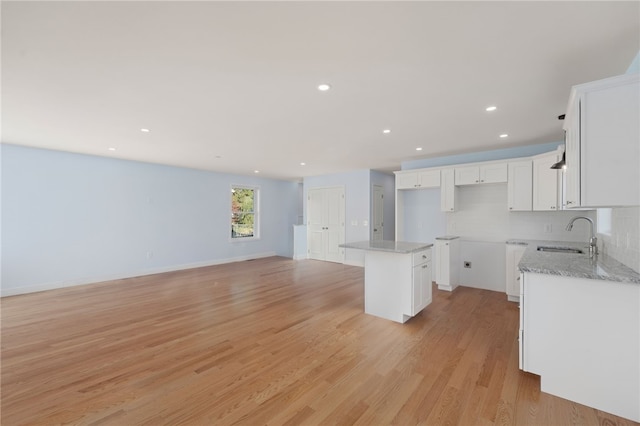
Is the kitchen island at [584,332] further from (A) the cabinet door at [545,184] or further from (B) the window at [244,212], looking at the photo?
(B) the window at [244,212]

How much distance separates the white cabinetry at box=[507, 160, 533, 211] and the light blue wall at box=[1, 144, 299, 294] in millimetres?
6495

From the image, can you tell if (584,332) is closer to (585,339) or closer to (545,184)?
(585,339)

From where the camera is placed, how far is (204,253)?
731 cm

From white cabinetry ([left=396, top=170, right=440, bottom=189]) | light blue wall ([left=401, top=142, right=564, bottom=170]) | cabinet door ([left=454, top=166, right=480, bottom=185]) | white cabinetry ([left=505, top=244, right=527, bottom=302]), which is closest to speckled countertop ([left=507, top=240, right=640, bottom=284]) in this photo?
white cabinetry ([left=505, top=244, right=527, bottom=302])

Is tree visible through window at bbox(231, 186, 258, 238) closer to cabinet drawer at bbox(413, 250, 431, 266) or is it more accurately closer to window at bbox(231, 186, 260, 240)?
window at bbox(231, 186, 260, 240)

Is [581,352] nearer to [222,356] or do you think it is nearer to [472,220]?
[222,356]

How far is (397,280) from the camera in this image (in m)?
3.49

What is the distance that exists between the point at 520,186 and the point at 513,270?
4.31 feet

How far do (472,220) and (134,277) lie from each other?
23.0ft

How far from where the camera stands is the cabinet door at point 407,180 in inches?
213

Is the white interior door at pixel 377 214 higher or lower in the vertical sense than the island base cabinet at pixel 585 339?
higher

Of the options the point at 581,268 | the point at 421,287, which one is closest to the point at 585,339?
the point at 581,268

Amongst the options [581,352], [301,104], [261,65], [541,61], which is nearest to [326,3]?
[261,65]

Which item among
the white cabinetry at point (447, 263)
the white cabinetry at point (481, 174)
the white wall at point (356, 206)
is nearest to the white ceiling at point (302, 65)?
the white cabinetry at point (481, 174)
